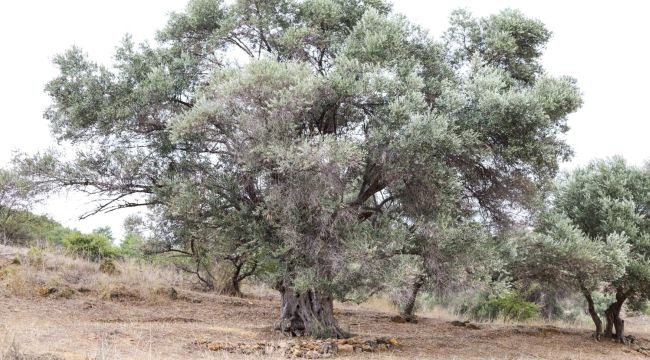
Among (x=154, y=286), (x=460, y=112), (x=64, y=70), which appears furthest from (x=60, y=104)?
(x=460, y=112)

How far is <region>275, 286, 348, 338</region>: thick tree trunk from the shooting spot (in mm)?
13055

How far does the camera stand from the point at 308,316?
1330 centimetres

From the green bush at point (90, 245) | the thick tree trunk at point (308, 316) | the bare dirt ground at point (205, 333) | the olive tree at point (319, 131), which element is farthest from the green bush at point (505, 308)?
the green bush at point (90, 245)

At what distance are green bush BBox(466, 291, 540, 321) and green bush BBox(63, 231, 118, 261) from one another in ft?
49.9

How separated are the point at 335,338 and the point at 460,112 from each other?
526cm

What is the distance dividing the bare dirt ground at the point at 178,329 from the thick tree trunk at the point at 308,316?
0.47 meters

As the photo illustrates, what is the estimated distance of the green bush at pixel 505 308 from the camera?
22.5 metres

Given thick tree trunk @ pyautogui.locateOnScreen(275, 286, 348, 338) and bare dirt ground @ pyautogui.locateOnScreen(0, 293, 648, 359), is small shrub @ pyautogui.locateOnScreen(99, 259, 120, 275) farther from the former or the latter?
thick tree trunk @ pyautogui.locateOnScreen(275, 286, 348, 338)

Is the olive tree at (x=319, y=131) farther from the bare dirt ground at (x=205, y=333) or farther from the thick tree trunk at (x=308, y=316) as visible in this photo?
the bare dirt ground at (x=205, y=333)

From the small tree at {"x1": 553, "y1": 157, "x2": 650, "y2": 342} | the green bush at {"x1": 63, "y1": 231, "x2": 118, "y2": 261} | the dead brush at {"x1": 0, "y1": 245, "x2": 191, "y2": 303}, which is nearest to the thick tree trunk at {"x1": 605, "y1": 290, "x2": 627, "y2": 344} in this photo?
the small tree at {"x1": 553, "y1": 157, "x2": 650, "y2": 342}

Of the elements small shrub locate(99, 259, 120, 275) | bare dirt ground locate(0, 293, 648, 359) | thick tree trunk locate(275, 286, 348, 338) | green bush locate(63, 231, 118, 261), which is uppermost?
green bush locate(63, 231, 118, 261)

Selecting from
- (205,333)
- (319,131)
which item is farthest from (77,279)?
(319,131)

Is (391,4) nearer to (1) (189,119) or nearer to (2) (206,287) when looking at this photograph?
(1) (189,119)

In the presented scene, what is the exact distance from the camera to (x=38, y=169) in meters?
13.8
